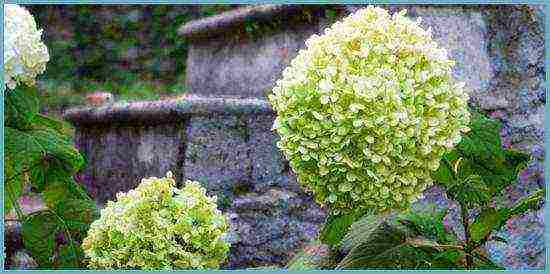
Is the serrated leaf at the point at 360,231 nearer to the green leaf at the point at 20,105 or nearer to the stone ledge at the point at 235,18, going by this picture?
the green leaf at the point at 20,105

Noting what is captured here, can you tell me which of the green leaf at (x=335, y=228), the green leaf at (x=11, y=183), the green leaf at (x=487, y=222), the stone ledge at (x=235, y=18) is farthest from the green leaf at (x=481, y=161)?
the stone ledge at (x=235, y=18)

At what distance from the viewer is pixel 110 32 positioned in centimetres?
493

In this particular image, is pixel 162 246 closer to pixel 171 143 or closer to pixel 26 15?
pixel 26 15

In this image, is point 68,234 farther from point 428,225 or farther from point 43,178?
point 428,225

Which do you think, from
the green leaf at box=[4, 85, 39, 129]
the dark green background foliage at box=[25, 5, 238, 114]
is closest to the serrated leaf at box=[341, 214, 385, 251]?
the green leaf at box=[4, 85, 39, 129]

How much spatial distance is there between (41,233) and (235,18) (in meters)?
1.30

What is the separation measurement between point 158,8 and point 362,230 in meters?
3.47

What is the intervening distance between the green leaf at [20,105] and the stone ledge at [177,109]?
2.18ft

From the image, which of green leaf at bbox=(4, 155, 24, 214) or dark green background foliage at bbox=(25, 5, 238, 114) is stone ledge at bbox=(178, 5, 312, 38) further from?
dark green background foliage at bbox=(25, 5, 238, 114)

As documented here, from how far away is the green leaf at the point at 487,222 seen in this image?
1469 millimetres

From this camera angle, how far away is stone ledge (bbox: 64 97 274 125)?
2244 mm

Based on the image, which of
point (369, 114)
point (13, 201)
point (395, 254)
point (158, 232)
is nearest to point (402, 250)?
point (395, 254)

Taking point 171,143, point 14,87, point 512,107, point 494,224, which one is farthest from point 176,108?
point 494,224

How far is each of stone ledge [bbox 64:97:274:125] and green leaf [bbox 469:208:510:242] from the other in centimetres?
87
